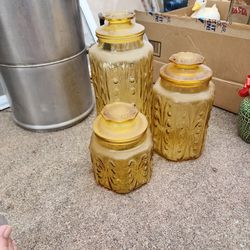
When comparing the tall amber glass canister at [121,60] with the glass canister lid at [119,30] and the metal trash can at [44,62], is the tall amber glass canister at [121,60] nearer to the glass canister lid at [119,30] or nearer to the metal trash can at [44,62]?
the glass canister lid at [119,30]

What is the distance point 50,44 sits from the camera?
31.9 inches

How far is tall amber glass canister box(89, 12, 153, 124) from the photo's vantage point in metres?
0.66

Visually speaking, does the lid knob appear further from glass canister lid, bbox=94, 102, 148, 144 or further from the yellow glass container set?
glass canister lid, bbox=94, 102, 148, 144

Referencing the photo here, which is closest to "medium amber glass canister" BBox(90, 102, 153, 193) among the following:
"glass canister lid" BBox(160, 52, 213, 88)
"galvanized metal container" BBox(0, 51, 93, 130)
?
"glass canister lid" BBox(160, 52, 213, 88)

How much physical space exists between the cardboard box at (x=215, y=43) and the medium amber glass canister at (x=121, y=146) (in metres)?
0.48

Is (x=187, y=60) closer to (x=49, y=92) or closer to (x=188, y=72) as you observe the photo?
(x=188, y=72)

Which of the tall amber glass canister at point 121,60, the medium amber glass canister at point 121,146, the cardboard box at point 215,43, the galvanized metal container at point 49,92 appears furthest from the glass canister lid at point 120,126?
the cardboard box at point 215,43

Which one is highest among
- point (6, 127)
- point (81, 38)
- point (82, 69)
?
point (81, 38)

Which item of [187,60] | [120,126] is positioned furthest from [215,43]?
[120,126]

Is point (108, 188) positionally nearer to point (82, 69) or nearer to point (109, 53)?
point (109, 53)

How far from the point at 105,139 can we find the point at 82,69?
1.44ft

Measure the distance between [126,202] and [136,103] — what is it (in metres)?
0.28

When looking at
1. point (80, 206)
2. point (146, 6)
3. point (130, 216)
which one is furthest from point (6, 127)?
point (146, 6)

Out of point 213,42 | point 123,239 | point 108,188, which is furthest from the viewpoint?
point 213,42
